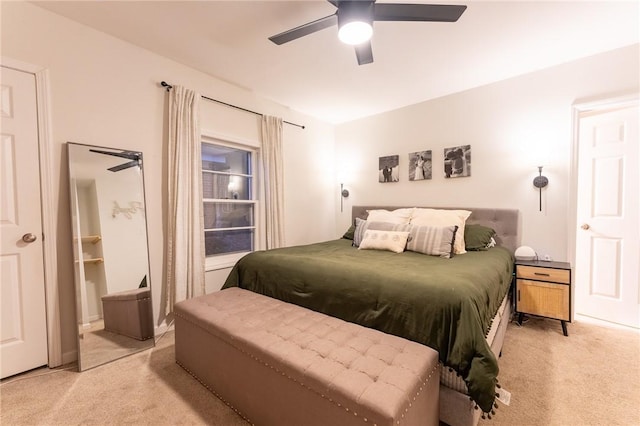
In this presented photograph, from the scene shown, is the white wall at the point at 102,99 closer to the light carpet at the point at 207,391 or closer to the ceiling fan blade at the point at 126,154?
the ceiling fan blade at the point at 126,154

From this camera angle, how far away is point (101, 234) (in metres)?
2.29

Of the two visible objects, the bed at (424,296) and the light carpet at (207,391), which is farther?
the light carpet at (207,391)

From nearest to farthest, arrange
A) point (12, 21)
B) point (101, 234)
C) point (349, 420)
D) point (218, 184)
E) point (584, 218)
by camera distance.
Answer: point (349, 420) → point (12, 21) → point (101, 234) → point (584, 218) → point (218, 184)

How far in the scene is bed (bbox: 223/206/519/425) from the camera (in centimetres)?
139

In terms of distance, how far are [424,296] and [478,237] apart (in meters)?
1.69

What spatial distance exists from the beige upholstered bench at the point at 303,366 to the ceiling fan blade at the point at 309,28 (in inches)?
73.4

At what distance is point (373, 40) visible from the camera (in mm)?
2371

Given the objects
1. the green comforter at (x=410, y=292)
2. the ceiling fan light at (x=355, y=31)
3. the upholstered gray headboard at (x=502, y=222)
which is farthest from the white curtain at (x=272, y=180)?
the upholstered gray headboard at (x=502, y=222)

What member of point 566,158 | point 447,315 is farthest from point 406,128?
point 447,315

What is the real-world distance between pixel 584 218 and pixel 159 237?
4.33m

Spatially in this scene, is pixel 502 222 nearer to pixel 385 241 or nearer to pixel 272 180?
pixel 385 241

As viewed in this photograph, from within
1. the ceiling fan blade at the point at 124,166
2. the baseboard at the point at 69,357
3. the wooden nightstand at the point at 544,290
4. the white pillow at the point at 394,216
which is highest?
the ceiling fan blade at the point at 124,166

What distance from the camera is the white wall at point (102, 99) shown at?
6.70ft

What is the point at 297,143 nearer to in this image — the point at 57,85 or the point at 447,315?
the point at 57,85
